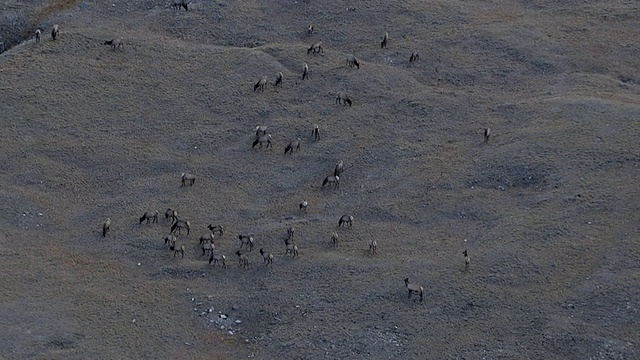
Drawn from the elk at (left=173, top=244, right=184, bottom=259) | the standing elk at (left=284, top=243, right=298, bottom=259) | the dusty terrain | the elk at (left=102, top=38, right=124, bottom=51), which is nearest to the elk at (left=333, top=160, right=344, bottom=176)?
the dusty terrain

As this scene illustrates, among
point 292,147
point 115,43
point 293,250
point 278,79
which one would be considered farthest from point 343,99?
point 293,250

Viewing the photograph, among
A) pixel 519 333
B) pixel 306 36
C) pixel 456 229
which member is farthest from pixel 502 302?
pixel 306 36

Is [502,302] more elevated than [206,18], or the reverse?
[206,18]

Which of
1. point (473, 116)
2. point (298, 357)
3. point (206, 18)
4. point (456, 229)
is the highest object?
point (206, 18)

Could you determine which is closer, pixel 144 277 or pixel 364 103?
pixel 144 277

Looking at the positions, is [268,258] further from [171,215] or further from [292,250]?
[171,215]

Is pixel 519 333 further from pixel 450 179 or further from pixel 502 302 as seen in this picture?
pixel 450 179

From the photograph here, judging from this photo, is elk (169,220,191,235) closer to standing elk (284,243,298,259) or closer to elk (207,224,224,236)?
elk (207,224,224,236)
